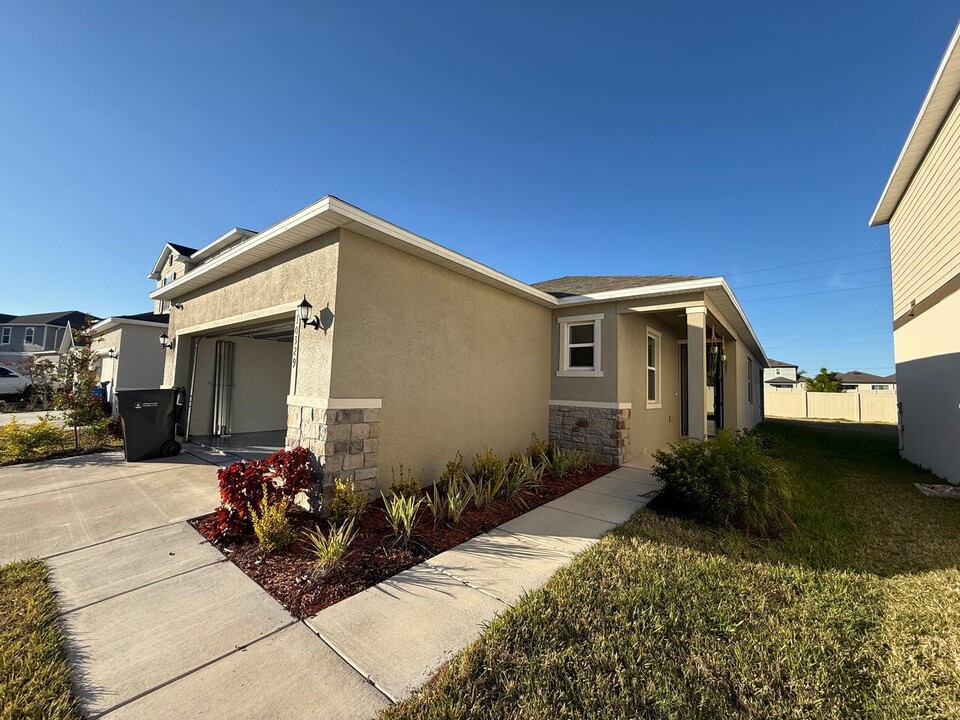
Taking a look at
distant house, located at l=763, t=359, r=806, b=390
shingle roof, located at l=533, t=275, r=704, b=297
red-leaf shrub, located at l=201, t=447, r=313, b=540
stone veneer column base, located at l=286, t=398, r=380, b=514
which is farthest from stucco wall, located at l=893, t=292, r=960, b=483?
distant house, located at l=763, t=359, r=806, b=390

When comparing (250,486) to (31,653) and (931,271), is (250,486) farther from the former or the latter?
(931,271)

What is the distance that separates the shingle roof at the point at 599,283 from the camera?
7.87 m

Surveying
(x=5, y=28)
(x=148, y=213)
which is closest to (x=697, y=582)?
(x=5, y=28)

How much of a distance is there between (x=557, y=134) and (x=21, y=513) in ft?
35.8

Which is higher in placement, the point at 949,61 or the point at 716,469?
the point at 949,61

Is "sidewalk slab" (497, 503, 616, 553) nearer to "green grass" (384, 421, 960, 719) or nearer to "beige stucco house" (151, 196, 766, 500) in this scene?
"green grass" (384, 421, 960, 719)

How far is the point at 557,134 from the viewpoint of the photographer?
8828 mm

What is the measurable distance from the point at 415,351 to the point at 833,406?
27278mm

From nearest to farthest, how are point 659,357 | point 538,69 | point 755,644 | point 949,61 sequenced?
point 755,644 → point 949,61 → point 538,69 → point 659,357

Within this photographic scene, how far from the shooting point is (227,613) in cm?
272

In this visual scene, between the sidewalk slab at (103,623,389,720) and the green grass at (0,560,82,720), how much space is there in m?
0.34

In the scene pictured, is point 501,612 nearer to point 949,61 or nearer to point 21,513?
point 21,513

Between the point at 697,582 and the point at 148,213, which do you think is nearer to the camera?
the point at 697,582

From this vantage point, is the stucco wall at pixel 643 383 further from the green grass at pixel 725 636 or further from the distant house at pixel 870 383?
the distant house at pixel 870 383
